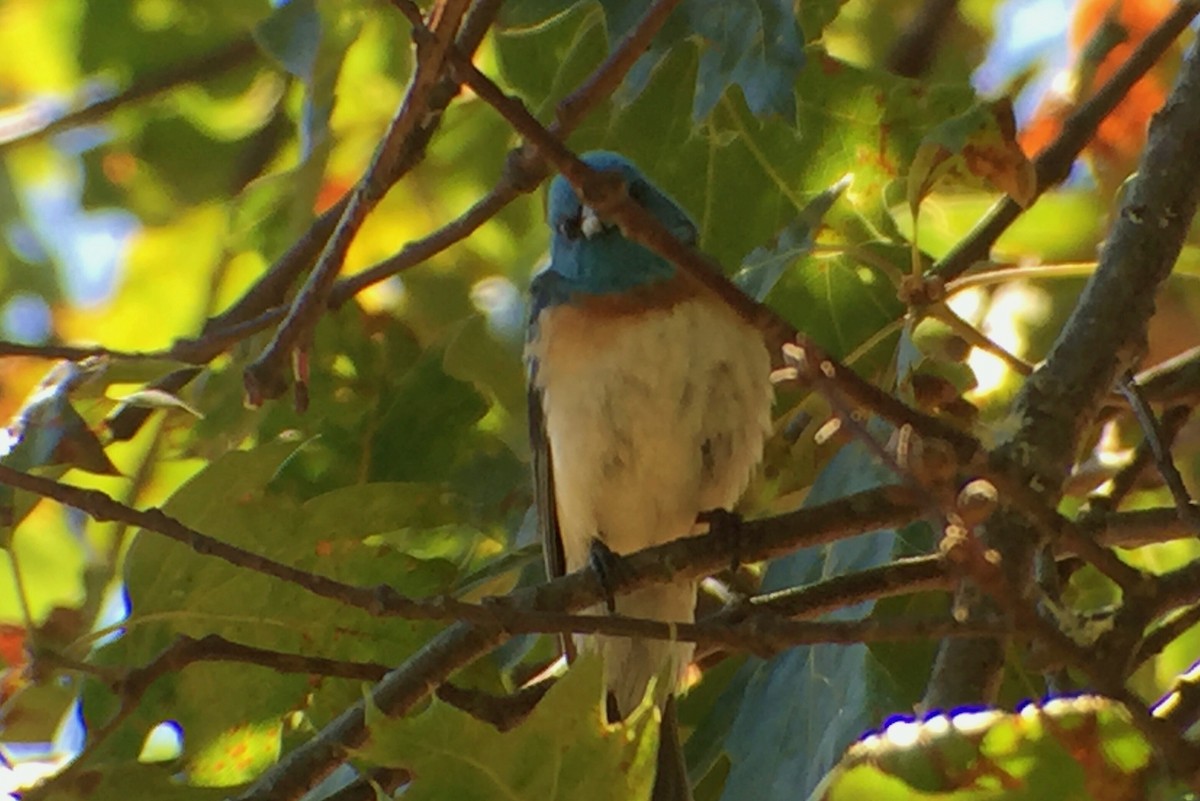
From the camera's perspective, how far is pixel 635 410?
3.28 m

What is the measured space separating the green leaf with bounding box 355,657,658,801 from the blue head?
1703 millimetres

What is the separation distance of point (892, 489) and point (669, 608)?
150 centimetres

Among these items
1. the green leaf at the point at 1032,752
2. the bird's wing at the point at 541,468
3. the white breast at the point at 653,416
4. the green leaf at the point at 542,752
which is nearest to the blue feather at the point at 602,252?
the white breast at the point at 653,416

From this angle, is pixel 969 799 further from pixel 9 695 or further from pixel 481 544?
pixel 481 544

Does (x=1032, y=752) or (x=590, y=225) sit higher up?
(x=590, y=225)

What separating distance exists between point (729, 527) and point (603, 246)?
3.29 feet

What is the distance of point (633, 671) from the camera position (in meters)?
3.54

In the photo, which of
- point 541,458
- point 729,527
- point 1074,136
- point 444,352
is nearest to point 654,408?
point 541,458

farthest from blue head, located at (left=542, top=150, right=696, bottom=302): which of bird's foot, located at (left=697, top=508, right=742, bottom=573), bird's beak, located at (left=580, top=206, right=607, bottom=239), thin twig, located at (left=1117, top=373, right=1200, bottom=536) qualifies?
thin twig, located at (left=1117, top=373, right=1200, bottom=536)

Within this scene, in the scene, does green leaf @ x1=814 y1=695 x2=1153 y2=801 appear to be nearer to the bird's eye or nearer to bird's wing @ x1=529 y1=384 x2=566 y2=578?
bird's wing @ x1=529 y1=384 x2=566 y2=578

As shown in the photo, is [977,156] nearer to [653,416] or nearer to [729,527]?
[729,527]

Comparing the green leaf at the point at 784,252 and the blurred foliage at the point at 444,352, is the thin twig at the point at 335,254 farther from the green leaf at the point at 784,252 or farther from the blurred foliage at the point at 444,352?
the green leaf at the point at 784,252

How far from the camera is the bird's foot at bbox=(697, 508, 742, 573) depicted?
2.46 metres

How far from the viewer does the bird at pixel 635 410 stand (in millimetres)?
3238
